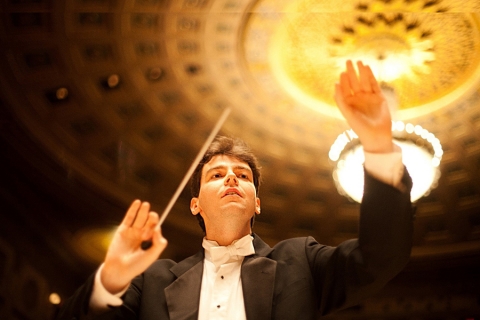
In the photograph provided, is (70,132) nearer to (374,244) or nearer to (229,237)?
(229,237)

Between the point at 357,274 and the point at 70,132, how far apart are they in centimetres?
230

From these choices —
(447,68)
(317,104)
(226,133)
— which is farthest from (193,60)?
(447,68)

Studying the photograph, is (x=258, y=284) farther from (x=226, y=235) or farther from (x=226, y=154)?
(x=226, y=154)

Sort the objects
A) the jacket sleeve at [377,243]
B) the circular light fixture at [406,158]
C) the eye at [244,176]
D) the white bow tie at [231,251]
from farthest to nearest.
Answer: the circular light fixture at [406,158] < the eye at [244,176] < the white bow tie at [231,251] < the jacket sleeve at [377,243]

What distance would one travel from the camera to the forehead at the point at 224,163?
9.32 feet

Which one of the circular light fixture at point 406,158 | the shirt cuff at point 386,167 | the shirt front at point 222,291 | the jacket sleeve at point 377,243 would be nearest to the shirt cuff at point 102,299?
the shirt front at point 222,291

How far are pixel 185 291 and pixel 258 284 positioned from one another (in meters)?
0.40

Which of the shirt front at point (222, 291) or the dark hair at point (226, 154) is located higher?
the dark hair at point (226, 154)

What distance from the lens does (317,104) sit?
15.1ft

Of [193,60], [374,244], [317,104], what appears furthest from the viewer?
[317,104]

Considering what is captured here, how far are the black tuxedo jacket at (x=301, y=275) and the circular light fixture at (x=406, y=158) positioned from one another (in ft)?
3.82

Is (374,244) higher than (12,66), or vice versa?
(12,66)

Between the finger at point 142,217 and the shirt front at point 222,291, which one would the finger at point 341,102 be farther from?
the finger at point 142,217

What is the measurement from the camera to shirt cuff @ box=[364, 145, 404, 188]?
84.0 inches
